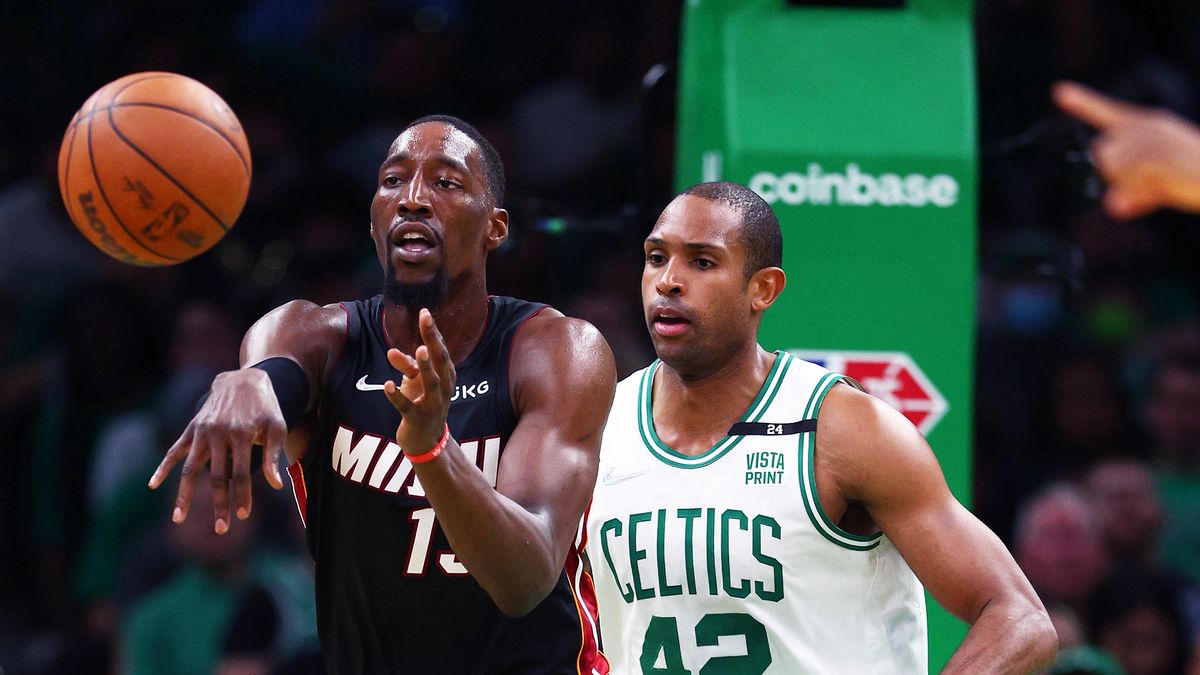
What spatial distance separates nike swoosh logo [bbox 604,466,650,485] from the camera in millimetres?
4418

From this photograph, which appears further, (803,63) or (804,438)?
(803,63)

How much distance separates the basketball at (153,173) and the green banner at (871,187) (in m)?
1.47

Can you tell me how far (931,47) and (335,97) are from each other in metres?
4.05

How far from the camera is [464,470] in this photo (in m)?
3.29

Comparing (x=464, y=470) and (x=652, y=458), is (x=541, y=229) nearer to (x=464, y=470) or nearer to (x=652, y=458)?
(x=652, y=458)

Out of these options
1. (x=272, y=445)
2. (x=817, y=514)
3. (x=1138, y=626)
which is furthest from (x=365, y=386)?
(x=1138, y=626)

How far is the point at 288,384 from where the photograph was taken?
143 inches

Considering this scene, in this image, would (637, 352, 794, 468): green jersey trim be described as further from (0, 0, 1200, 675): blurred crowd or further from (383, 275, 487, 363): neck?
(0, 0, 1200, 675): blurred crowd

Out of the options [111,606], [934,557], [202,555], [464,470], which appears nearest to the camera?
[464,470]

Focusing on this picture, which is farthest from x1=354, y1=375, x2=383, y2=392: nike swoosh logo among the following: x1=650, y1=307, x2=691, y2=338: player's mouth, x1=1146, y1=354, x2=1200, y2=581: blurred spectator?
x1=1146, y1=354, x2=1200, y2=581: blurred spectator

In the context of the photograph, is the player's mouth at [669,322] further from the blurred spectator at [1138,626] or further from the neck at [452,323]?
the blurred spectator at [1138,626]

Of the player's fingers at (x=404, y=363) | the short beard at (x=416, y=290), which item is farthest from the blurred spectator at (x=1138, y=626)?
the player's fingers at (x=404, y=363)

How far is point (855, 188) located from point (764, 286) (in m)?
0.80

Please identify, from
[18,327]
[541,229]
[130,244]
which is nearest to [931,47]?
[541,229]
